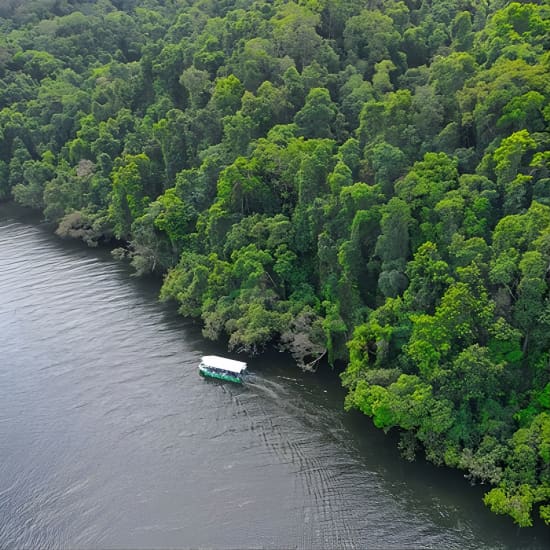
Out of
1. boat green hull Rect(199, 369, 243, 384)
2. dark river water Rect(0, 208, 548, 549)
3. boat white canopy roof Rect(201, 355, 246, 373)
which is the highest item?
boat white canopy roof Rect(201, 355, 246, 373)

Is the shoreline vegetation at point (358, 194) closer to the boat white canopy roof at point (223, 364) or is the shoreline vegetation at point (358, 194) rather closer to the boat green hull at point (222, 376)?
the boat white canopy roof at point (223, 364)

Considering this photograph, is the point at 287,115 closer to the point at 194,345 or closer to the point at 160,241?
the point at 160,241

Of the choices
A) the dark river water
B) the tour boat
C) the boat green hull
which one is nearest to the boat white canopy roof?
the tour boat

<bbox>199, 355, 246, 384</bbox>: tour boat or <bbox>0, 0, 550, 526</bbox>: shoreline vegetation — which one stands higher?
<bbox>0, 0, 550, 526</bbox>: shoreline vegetation

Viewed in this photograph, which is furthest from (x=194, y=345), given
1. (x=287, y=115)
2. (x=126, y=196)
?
(x=287, y=115)

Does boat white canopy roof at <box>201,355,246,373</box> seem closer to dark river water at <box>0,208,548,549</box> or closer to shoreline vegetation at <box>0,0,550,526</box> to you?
dark river water at <box>0,208,548,549</box>

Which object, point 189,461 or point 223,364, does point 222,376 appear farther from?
point 189,461

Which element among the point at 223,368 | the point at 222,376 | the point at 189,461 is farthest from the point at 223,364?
the point at 189,461

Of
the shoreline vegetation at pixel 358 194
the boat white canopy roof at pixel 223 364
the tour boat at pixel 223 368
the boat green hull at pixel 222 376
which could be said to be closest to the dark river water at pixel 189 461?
the boat green hull at pixel 222 376
